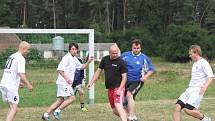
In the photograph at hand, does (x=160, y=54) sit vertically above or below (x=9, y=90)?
below

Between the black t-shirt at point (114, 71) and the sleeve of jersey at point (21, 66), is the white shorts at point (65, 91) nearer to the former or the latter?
the black t-shirt at point (114, 71)

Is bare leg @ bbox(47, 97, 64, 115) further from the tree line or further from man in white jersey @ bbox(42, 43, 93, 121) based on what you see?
the tree line

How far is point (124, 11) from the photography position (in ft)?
305

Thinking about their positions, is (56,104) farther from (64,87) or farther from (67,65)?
(67,65)

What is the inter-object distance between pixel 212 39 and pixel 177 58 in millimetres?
7189

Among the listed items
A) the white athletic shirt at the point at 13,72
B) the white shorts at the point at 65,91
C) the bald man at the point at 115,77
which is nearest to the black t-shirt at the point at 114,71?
the bald man at the point at 115,77

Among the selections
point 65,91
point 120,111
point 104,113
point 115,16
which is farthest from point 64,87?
point 115,16

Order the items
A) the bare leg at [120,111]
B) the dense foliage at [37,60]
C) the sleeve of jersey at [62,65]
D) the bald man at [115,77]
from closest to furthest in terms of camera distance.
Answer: the bare leg at [120,111] < the bald man at [115,77] < the sleeve of jersey at [62,65] < the dense foliage at [37,60]

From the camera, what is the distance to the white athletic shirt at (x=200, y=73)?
10234 millimetres

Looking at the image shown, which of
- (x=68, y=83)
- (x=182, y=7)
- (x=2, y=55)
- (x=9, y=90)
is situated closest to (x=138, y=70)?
(x=68, y=83)

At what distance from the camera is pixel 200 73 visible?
10.3m

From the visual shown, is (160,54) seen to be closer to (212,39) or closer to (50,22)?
(212,39)

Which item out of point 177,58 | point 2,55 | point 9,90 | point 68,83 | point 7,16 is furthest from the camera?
point 7,16

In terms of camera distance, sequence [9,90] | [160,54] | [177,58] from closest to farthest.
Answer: [9,90]
[177,58]
[160,54]
